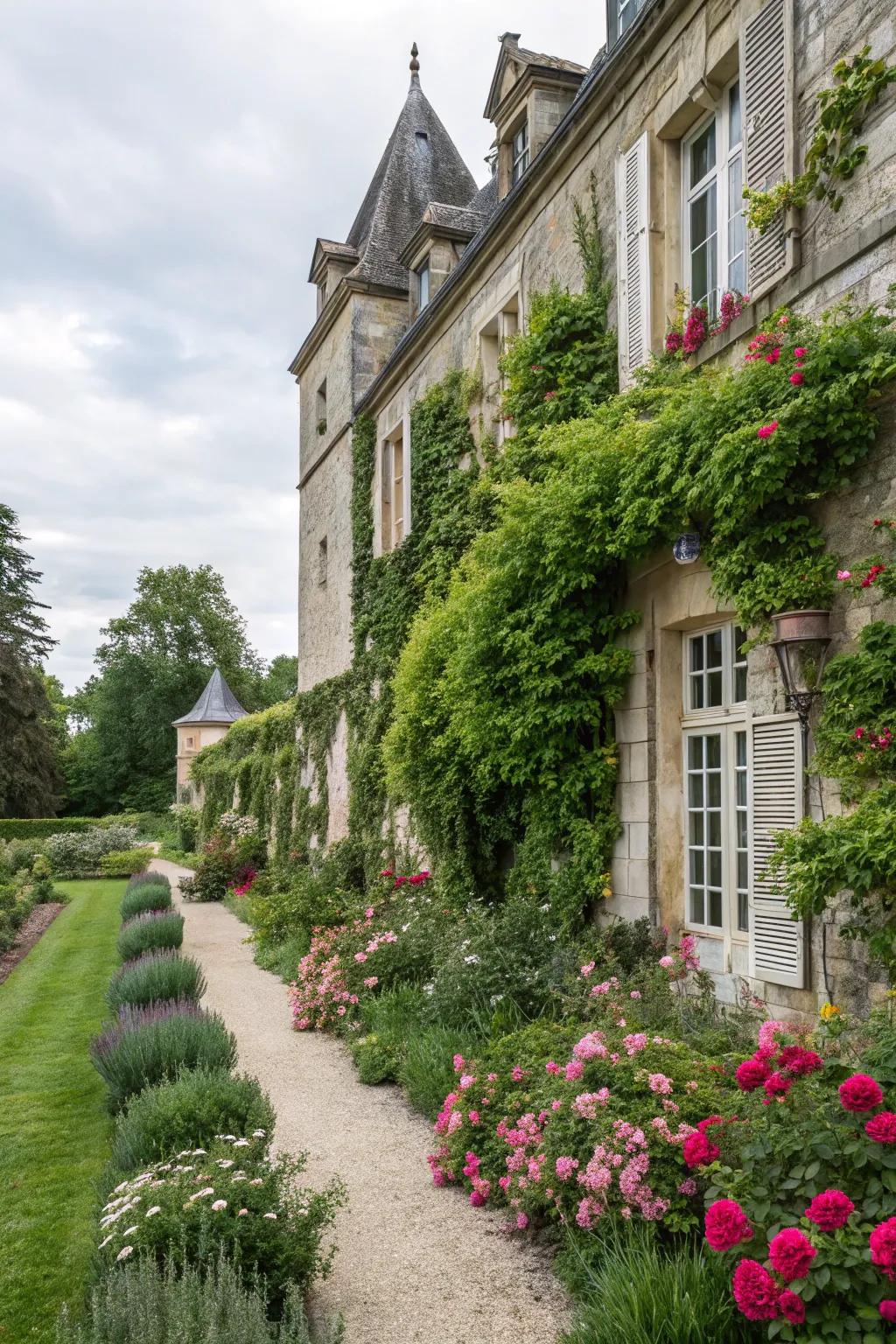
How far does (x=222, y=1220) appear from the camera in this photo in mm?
3191

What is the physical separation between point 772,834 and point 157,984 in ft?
13.8

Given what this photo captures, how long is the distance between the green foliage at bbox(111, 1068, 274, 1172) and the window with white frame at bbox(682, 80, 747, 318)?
5.11 m

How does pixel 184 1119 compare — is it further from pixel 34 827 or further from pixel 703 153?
pixel 34 827

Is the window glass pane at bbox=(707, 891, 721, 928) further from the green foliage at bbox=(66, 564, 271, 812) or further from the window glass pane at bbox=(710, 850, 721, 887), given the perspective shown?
the green foliage at bbox=(66, 564, 271, 812)

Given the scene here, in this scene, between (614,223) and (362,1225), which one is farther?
(614,223)

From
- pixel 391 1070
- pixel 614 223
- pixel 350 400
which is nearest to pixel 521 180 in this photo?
pixel 614 223

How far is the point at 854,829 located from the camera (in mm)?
4059

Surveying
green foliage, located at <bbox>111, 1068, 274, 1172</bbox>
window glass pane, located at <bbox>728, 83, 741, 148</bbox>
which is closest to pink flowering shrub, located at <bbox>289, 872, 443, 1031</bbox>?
green foliage, located at <bbox>111, 1068, 274, 1172</bbox>

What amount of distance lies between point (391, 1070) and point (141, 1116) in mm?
2250

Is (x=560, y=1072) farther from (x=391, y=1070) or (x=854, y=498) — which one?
(x=854, y=498)

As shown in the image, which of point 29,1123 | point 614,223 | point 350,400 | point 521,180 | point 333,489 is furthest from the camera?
point 333,489

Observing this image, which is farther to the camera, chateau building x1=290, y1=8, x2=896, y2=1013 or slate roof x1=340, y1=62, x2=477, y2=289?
slate roof x1=340, y1=62, x2=477, y2=289

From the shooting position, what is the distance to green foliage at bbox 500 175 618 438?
7238 millimetres

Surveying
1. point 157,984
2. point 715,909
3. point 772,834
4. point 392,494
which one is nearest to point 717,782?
point 715,909
